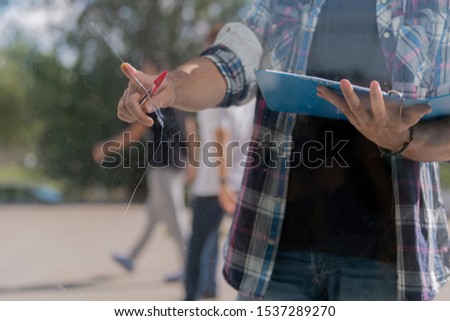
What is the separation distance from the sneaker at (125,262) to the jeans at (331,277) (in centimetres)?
32

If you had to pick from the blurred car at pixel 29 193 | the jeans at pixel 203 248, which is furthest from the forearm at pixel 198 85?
the blurred car at pixel 29 193

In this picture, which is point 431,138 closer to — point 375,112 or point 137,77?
point 375,112

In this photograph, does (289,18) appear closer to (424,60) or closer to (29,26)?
(424,60)

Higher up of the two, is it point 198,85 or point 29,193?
point 198,85

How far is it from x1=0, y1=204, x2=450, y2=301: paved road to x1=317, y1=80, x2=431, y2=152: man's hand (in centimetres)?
47

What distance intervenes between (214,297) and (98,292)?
0.28 meters

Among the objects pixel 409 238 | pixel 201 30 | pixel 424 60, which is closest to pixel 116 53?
Answer: pixel 201 30

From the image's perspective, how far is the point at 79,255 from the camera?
1.41 m

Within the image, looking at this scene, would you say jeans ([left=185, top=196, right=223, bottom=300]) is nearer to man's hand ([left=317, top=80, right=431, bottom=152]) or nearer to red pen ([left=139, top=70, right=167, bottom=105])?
red pen ([left=139, top=70, right=167, bottom=105])

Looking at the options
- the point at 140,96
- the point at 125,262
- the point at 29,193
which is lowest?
the point at 125,262

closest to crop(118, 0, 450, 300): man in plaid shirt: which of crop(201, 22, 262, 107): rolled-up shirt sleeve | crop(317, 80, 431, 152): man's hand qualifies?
crop(201, 22, 262, 107): rolled-up shirt sleeve

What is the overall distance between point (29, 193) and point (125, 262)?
0.27 m

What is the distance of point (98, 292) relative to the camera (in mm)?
1399

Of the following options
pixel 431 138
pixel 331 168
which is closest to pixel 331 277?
pixel 331 168
